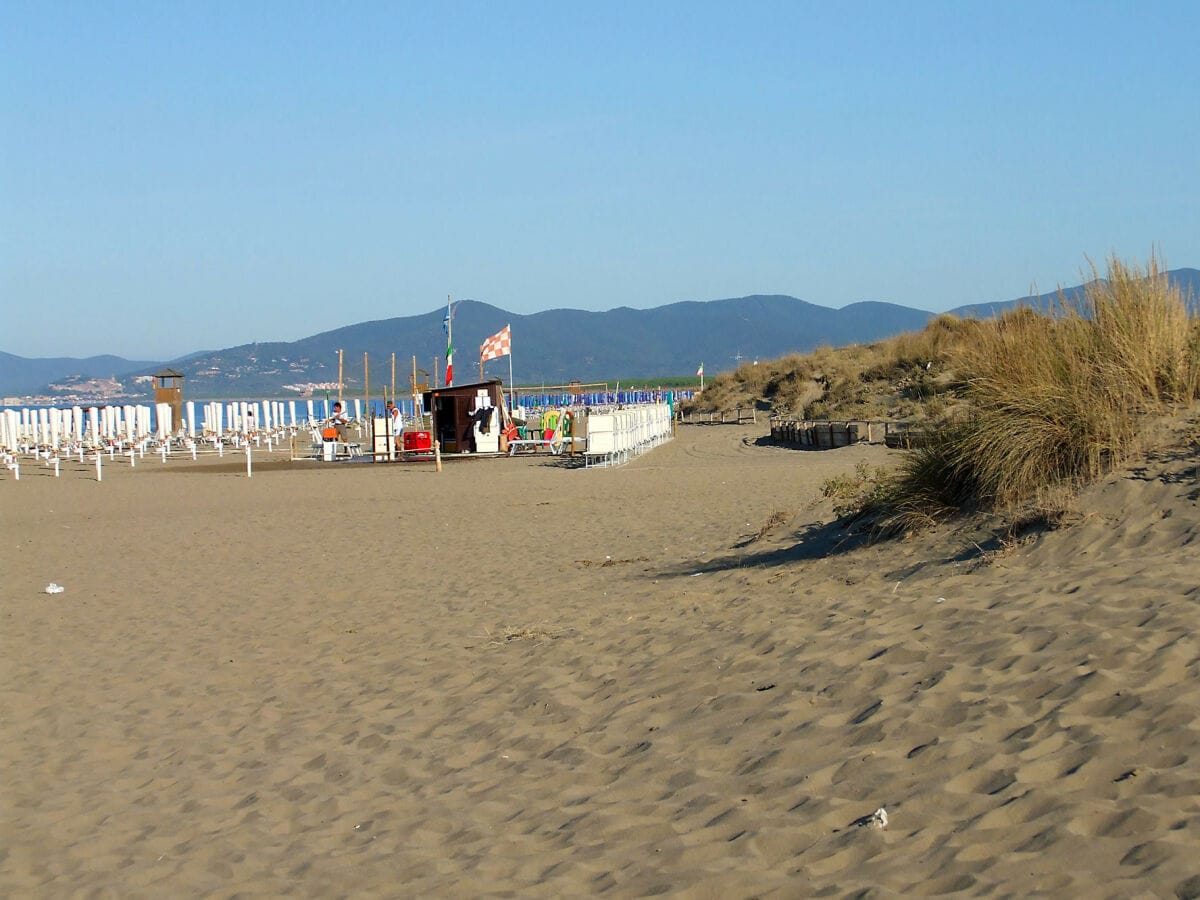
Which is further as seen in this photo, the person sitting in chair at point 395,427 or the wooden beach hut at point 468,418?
the person sitting in chair at point 395,427

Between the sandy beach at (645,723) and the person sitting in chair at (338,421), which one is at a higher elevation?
the person sitting in chair at (338,421)

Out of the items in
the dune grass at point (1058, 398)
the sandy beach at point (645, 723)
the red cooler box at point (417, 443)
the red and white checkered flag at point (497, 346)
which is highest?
the red and white checkered flag at point (497, 346)

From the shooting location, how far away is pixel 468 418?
32594 millimetres

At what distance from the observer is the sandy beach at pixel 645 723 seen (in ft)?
12.9

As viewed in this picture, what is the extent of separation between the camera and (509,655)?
764 cm

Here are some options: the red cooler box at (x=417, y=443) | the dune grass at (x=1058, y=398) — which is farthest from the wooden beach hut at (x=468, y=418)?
the dune grass at (x=1058, y=398)

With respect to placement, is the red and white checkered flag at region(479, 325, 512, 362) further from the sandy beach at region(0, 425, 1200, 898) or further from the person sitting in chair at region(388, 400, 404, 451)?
the sandy beach at region(0, 425, 1200, 898)

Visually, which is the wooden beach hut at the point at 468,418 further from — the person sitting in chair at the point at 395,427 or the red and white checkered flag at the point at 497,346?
the red and white checkered flag at the point at 497,346

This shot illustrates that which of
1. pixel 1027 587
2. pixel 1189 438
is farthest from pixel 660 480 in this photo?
pixel 1027 587

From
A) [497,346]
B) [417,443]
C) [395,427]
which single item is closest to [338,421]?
[497,346]

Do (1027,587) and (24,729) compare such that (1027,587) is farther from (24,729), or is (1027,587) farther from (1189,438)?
(24,729)

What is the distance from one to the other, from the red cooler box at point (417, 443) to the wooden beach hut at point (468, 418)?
15.1 inches

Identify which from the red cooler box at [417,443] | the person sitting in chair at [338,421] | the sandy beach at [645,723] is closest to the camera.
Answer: the sandy beach at [645,723]

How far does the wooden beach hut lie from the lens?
32.3m
